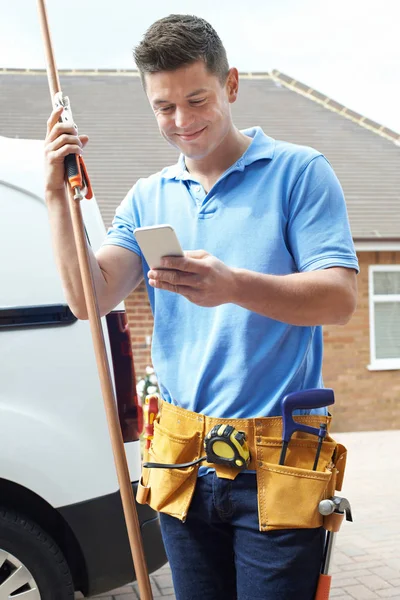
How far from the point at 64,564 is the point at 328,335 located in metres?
9.99

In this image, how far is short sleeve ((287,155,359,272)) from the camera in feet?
5.56

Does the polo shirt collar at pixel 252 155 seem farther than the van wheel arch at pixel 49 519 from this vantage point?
No

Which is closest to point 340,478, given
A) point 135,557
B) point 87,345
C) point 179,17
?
point 135,557

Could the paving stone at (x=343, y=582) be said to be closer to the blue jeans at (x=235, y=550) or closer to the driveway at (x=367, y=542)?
the driveway at (x=367, y=542)

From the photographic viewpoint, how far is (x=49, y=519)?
331 cm

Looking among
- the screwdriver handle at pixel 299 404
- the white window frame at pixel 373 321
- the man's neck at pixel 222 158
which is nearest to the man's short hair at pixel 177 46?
the man's neck at pixel 222 158

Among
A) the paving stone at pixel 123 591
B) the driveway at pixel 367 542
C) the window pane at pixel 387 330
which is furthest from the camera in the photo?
the window pane at pixel 387 330

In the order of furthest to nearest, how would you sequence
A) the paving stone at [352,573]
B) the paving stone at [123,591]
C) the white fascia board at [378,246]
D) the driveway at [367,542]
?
the white fascia board at [378,246] → the paving stone at [352,573] → the driveway at [367,542] → the paving stone at [123,591]

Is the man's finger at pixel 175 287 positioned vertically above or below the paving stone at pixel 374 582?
above

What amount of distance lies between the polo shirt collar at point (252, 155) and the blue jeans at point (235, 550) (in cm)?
68

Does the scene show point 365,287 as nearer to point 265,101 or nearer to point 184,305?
point 265,101

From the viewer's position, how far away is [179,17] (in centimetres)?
177

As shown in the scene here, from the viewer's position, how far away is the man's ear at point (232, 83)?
1865 mm

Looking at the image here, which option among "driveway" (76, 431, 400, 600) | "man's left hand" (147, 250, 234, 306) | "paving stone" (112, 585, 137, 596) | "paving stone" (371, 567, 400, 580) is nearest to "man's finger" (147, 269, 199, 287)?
"man's left hand" (147, 250, 234, 306)
